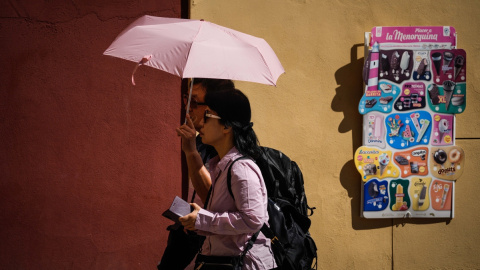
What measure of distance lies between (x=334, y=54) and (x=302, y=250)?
228 cm

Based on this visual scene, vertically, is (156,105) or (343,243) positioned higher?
(156,105)

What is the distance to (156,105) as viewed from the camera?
16.1 feet

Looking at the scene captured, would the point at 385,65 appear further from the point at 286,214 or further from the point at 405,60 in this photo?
the point at 286,214

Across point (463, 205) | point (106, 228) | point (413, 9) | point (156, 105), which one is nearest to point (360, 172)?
point (463, 205)

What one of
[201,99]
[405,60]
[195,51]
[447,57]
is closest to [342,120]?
[405,60]

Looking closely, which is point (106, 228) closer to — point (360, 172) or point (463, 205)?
point (360, 172)

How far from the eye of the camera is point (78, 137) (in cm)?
487

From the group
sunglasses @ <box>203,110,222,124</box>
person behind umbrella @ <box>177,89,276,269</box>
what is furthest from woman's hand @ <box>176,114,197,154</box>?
sunglasses @ <box>203,110,222,124</box>

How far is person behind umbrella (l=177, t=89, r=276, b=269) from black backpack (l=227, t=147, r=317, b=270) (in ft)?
0.21

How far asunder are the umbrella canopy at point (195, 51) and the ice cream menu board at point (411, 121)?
5.88 ft

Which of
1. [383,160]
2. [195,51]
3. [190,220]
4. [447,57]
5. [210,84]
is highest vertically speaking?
[447,57]

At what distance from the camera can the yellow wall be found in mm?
4980

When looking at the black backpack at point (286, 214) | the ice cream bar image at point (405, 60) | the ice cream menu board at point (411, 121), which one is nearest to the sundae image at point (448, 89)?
the ice cream menu board at point (411, 121)

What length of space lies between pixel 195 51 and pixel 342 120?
7.61 ft
